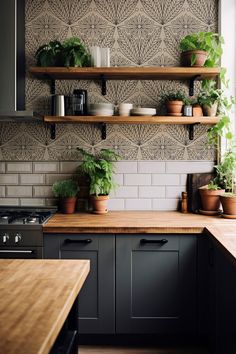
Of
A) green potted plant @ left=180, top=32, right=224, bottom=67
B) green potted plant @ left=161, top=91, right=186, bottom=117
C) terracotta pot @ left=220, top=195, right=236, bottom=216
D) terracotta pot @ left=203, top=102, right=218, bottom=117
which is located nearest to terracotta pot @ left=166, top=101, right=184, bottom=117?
green potted plant @ left=161, top=91, right=186, bottom=117

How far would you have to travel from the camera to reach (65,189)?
3.63m

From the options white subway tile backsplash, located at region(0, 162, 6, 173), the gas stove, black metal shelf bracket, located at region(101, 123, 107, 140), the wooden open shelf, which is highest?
the wooden open shelf

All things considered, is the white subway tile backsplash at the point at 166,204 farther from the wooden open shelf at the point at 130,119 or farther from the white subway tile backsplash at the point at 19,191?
the white subway tile backsplash at the point at 19,191

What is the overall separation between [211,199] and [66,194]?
1199mm

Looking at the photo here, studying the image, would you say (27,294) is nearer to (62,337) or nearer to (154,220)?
(62,337)

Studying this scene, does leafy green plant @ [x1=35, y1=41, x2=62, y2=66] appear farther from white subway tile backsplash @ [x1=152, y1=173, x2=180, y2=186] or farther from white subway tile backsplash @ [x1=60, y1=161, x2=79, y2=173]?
white subway tile backsplash @ [x1=152, y1=173, x2=180, y2=186]

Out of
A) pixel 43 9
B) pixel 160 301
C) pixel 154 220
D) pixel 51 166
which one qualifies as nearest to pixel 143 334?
pixel 160 301

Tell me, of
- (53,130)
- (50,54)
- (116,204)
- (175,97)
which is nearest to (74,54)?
(50,54)

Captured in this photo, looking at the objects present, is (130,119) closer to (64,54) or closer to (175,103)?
(175,103)

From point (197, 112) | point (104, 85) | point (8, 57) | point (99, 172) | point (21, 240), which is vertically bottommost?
point (21, 240)

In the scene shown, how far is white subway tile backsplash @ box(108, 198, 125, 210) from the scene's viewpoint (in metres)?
3.86

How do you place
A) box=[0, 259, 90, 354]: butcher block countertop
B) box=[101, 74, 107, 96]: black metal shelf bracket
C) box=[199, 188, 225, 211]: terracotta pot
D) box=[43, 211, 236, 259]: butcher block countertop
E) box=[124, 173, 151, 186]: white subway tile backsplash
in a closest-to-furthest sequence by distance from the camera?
box=[0, 259, 90, 354]: butcher block countertop
box=[43, 211, 236, 259]: butcher block countertop
box=[199, 188, 225, 211]: terracotta pot
box=[101, 74, 107, 96]: black metal shelf bracket
box=[124, 173, 151, 186]: white subway tile backsplash

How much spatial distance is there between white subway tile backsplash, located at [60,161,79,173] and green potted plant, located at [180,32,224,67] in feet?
4.17

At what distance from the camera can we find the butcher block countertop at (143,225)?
307cm
